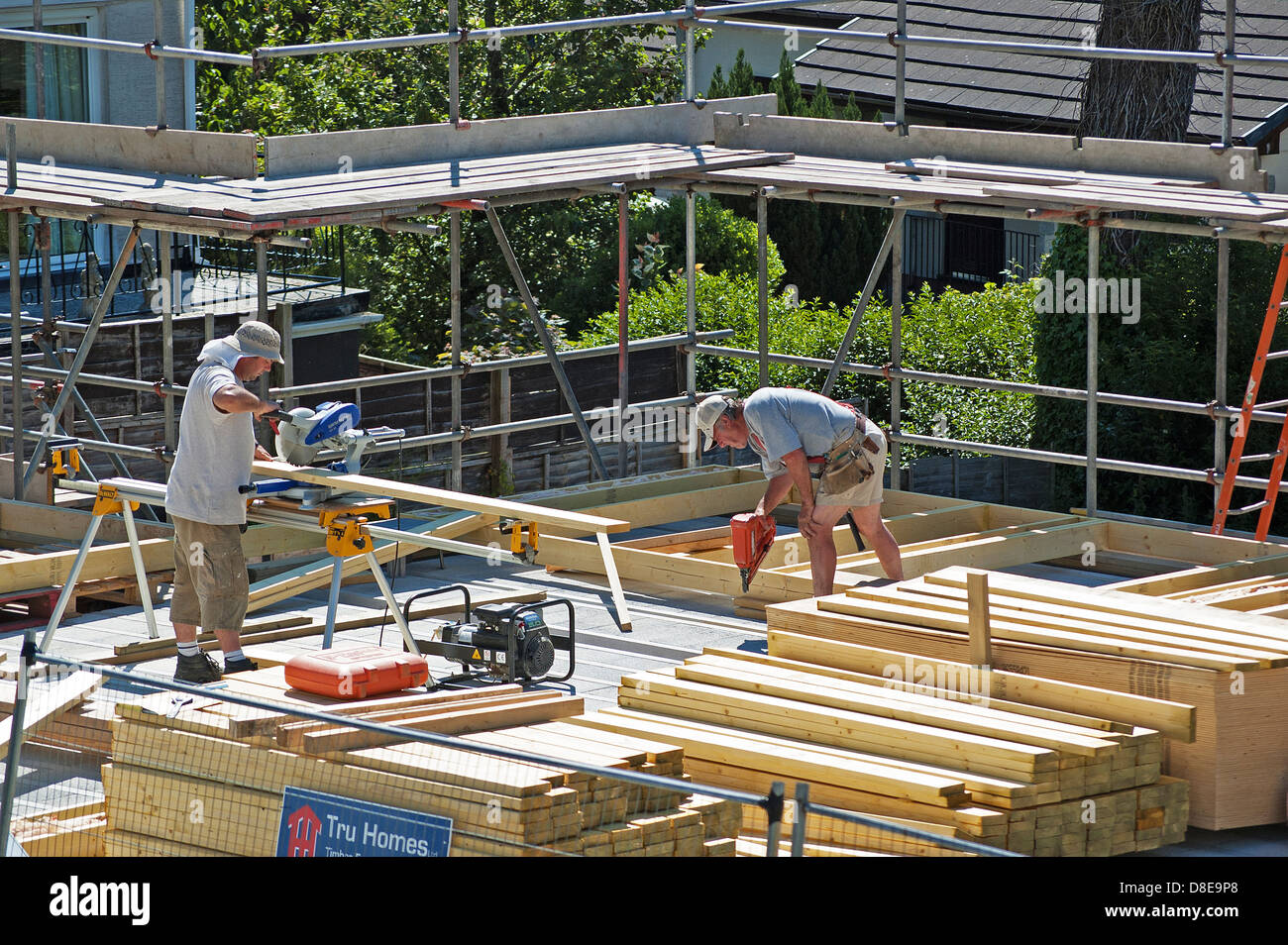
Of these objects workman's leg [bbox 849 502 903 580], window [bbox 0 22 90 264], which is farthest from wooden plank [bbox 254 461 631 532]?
window [bbox 0 22 90 264]

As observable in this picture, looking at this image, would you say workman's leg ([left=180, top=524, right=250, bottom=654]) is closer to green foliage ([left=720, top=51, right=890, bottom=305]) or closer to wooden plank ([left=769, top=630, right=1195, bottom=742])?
wooden plank ([left=769, top=630, right=1195, bottom=742])

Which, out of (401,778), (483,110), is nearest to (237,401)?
(401,778)

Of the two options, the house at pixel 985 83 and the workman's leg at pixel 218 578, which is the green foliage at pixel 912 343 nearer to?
the house at pixel 985 83

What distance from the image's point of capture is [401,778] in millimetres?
7988

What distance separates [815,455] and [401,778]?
4.10 meters

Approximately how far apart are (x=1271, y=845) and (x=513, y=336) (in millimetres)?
11487

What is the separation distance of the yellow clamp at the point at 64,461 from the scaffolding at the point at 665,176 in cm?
141

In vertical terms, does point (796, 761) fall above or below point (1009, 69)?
below

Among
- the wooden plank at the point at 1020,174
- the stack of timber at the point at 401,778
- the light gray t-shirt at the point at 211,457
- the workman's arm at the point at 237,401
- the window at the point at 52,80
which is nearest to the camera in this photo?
the stack of timber at the point at 401,778

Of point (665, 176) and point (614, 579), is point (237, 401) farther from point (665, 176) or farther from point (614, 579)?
point (665, 176)

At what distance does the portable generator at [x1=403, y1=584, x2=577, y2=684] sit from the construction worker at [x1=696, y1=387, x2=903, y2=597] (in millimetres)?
1598

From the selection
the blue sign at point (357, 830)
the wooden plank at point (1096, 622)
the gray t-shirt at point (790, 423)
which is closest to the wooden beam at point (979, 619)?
the wooden plank at point (1096, 622)

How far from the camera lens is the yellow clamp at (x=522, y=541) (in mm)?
10250

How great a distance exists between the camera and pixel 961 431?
1745 cm
